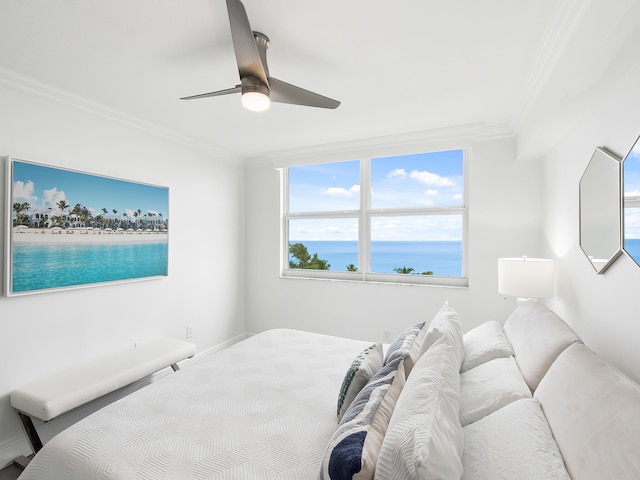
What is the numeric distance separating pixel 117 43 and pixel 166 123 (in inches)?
50.7

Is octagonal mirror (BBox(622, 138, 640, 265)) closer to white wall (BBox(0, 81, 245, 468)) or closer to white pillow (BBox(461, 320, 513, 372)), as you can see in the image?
white pillow (BBox(461, 320, 513, 372))

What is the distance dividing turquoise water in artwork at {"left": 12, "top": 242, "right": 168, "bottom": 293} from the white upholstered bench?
64cm

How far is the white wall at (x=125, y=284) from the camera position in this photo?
2.23 metres

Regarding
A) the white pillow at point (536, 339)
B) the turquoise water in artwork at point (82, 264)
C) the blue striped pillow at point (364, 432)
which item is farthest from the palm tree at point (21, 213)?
the white pillow at point (536, 339)

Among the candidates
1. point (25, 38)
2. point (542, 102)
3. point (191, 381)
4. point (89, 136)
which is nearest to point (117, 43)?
point (25, 38)

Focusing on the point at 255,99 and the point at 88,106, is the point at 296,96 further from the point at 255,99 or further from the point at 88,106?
the point at 88,106

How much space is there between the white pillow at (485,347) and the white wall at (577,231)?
483 mm

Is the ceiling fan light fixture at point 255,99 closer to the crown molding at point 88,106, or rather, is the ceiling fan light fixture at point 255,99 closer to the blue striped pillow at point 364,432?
the blue striped pillow at point 364,432

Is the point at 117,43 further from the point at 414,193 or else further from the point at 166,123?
the point at 414,193

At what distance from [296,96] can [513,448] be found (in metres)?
1.88

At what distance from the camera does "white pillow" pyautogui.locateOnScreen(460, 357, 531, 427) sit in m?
1.30

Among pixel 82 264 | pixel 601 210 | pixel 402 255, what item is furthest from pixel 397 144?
pixel 82 264

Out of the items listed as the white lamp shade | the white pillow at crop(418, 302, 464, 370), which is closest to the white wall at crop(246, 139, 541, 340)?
the white lamp shade

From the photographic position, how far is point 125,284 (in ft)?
9.70
